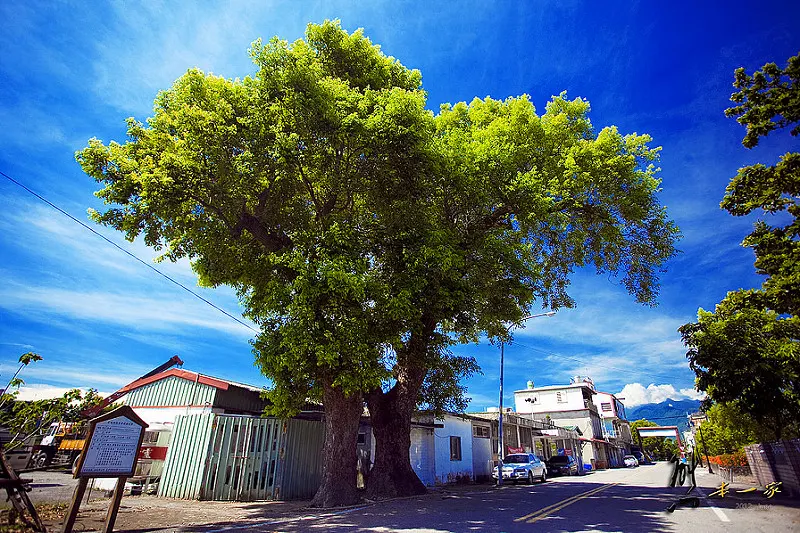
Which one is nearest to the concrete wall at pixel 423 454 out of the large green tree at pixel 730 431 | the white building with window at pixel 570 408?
the large green tree at pixel 730 431

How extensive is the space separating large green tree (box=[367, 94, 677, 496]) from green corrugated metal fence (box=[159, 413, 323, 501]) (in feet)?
10.3

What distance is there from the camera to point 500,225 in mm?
16047

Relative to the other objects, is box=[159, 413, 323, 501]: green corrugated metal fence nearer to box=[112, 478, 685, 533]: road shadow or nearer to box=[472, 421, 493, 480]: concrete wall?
box=[112, 478, 685, 533]: road shadow

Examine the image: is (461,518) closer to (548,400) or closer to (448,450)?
(448,450)

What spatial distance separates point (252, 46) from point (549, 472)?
122 ft

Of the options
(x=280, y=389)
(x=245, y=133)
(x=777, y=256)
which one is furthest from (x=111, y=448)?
(x=777, y=256)

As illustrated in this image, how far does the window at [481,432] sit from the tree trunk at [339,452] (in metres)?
18.1

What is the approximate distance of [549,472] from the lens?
3444 cm

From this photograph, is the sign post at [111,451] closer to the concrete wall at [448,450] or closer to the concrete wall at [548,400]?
the concrete wall at [448,450]

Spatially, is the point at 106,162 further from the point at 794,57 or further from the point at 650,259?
the point at 650,259

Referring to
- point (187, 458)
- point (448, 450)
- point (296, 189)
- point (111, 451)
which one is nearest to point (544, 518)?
point (111, 451)

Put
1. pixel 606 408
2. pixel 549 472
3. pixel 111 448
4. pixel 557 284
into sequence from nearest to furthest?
pixel 111 448, pixel 557 284, pixel 549 472, pixel 606 408

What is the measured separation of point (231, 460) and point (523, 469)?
1828cm

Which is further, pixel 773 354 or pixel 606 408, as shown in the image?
pixel 606 408
